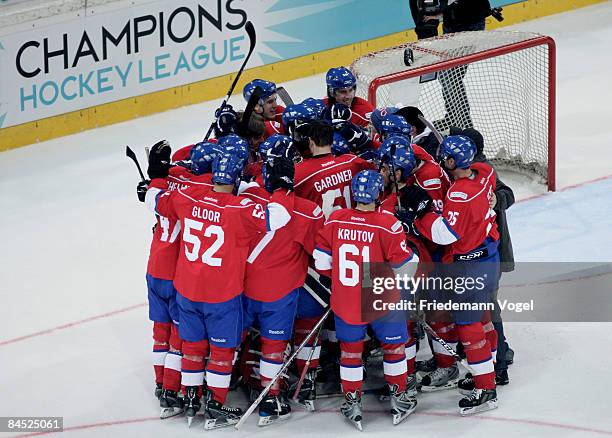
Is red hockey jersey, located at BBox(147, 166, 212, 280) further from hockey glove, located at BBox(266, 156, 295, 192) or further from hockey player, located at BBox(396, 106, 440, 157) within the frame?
hockey player, located at BBox(396, 106, 440, 157)

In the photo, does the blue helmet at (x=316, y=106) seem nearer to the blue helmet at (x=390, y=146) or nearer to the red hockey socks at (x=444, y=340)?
the blue helmet at (x=390, y=146)

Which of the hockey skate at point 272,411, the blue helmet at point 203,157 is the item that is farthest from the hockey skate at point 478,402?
the blue helmet at point 203,157

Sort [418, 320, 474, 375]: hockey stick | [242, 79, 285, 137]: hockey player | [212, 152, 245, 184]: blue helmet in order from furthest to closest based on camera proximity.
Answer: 1. [242, 79, 285, 137]: hockey player
2. [418, 320, 474, 375]: hockey stick
3. [212, 152, 245, 184]: blue helmet

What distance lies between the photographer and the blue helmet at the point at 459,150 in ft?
20.3

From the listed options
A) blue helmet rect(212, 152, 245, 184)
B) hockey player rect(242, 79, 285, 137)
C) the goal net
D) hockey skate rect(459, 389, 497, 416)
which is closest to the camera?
blue helmet rect(212, 152, 245, 184)

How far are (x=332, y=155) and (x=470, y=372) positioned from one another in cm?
129

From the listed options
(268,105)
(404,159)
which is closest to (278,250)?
(404,159)

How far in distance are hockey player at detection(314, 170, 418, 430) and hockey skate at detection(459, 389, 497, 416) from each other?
0.81 feet

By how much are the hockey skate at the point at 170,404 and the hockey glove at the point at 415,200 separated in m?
1.48

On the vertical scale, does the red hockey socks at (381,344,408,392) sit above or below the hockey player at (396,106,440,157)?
below

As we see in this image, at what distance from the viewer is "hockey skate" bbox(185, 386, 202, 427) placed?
6.35 m

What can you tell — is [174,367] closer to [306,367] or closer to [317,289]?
[306,367]

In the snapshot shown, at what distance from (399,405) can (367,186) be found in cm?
111

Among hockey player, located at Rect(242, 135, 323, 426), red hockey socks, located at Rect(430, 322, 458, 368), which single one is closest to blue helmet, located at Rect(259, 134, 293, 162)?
hockey player, located at Rect(242, 135, 323, 426)
